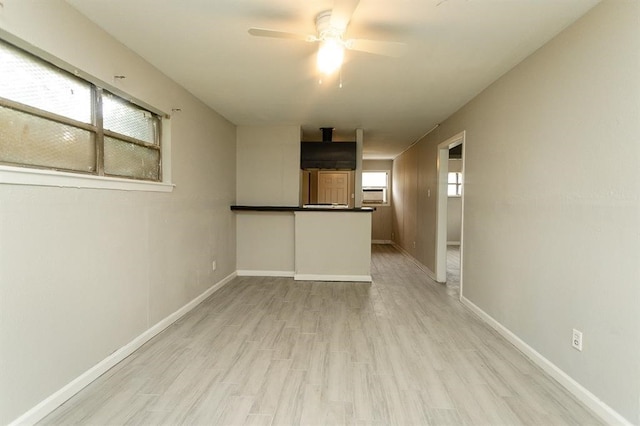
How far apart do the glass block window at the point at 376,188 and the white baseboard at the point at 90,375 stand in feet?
21.0

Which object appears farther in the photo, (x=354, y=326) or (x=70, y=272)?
(x=354, y=326)

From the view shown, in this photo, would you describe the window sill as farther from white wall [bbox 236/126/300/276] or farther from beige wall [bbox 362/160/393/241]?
beige wall [bbox 362/160/393/241]

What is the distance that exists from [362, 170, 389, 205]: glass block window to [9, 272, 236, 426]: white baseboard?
252 inches

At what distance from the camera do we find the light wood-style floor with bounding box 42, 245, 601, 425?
1.71 metres

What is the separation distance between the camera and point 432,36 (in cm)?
217

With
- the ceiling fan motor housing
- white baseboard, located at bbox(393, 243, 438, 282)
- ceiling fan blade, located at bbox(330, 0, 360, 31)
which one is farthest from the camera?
white baseboard, located at bbox(393, 243, 438, 282)

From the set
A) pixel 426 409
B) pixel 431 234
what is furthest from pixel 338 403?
pixel 431 234

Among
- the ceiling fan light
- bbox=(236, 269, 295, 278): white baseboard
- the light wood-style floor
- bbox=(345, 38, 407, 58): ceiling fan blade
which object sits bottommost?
the light wood-style floor

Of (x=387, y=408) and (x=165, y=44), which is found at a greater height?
(x=165, y=44)

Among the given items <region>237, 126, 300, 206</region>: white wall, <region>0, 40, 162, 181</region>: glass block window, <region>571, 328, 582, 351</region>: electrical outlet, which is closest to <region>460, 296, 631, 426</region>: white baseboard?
<region>571, 328, 582, 351</region>: electrical outlet

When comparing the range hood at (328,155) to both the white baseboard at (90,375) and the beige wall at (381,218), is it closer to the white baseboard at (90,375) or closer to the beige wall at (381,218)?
the white baseboard at (90,375)

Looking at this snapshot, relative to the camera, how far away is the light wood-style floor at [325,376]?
171 centimetres

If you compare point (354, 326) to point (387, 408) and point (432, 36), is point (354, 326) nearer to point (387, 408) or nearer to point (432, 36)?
point (387, 408)

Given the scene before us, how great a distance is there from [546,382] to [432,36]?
2.47 meters
